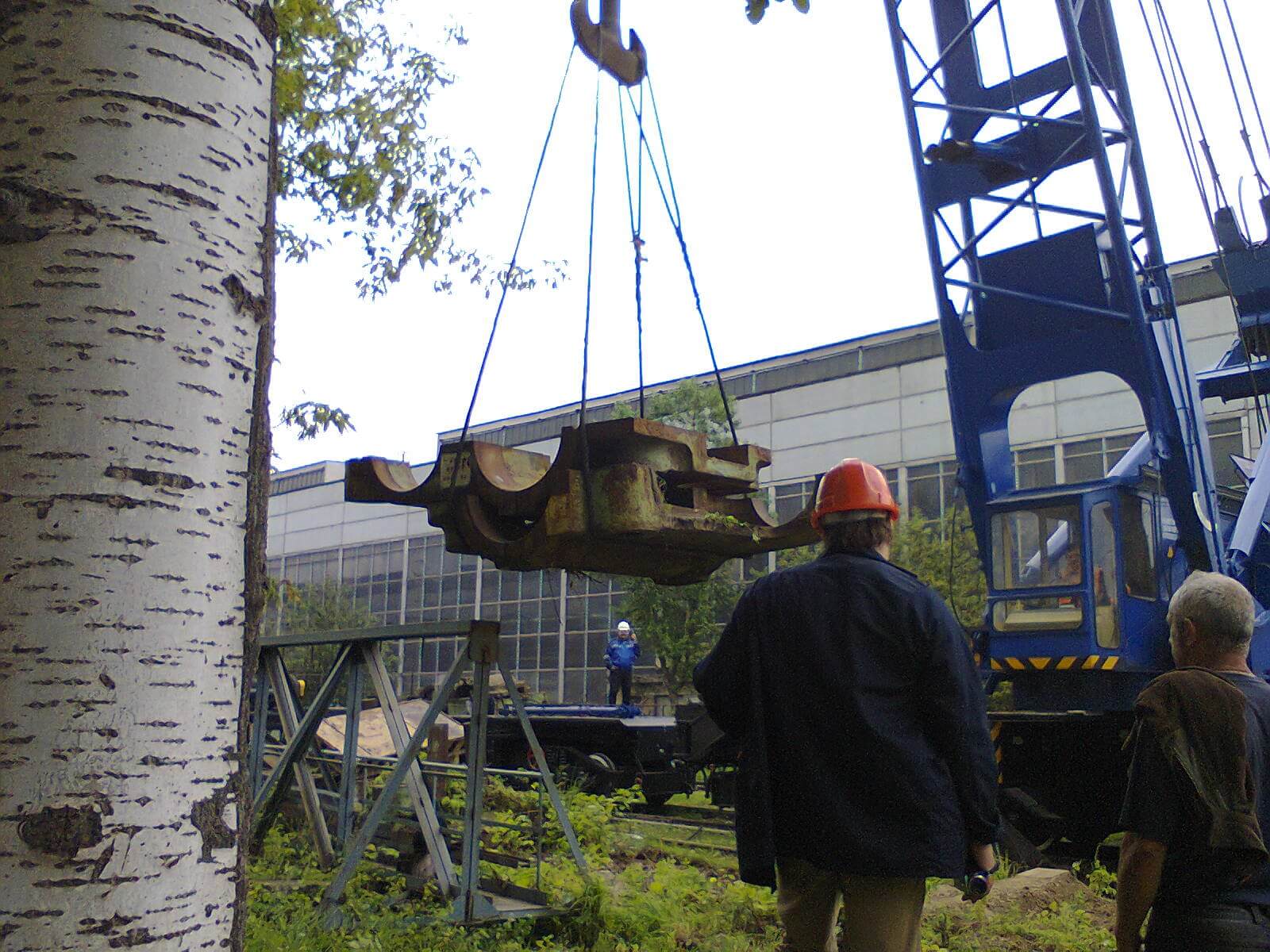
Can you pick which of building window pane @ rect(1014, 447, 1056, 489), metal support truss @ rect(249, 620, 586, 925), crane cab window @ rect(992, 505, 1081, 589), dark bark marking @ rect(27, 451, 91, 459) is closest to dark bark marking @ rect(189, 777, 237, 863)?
dark bark marking @ rect(27, 451, 91, 459)

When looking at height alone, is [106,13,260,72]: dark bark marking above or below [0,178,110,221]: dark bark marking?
above

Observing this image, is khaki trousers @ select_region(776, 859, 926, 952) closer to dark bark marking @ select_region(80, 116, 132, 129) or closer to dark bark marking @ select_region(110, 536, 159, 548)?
dark bark marking @ select_region(110, 536, 159, 548)

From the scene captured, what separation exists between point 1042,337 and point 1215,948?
800cm

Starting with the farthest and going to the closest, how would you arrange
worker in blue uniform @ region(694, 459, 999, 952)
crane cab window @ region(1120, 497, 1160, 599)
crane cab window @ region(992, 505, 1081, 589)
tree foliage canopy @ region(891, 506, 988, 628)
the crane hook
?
tree foliage canopy @ region(891, 506, 988, 628), crane cab window @ region(992, 505, 1081, 589), crane cab window @ region(1120, 497, 1160, 599), the crane hook, worker in blue uniform @ region(694, 459, 999, 952)

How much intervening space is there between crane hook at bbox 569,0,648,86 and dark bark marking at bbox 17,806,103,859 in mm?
3640

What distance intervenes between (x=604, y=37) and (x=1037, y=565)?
231 inches

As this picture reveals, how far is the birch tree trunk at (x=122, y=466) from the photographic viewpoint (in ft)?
5.13

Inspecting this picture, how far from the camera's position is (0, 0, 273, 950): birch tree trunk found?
1.56 m

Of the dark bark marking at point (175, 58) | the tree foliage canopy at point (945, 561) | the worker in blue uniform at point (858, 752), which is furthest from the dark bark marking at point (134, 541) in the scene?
the tree foliage canopy at point (945, 561)

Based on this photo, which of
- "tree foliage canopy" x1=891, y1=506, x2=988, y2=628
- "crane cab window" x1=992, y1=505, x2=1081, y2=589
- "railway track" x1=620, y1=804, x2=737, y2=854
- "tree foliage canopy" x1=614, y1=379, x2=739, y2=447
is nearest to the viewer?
"crane cab window" x1=992, y1=505, x2=1081, y2=589

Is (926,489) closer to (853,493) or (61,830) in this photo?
(853,493)

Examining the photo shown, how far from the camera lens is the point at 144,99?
1.79 metres

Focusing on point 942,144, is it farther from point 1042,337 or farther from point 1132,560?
point 1132,560

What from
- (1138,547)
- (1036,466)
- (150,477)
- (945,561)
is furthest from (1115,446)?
(150,477)
